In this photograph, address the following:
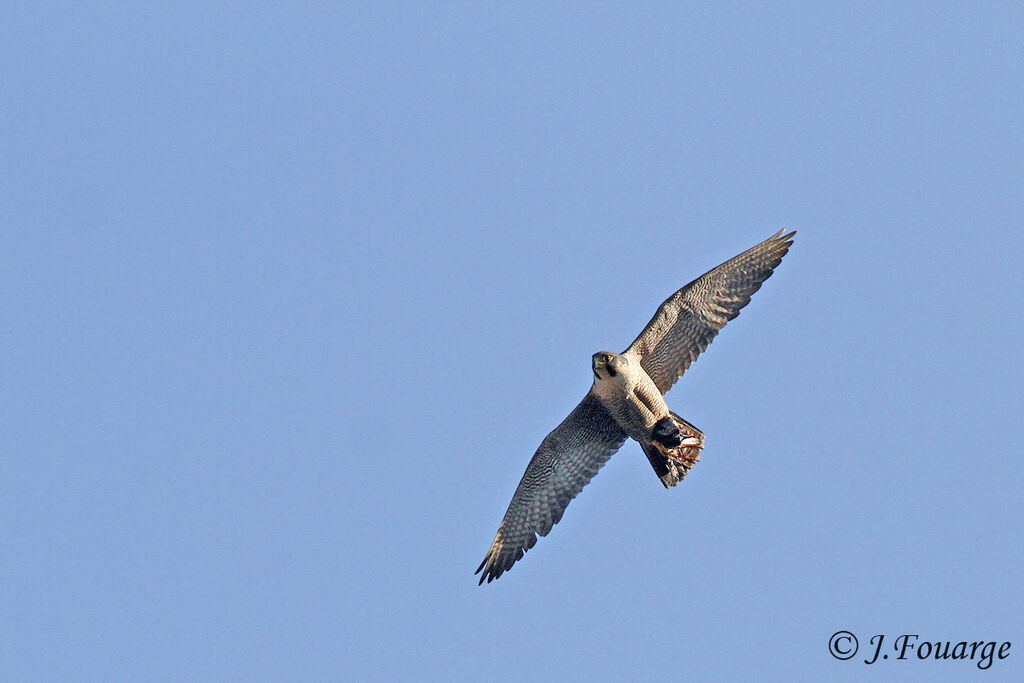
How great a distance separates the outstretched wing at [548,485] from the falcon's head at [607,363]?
1167 millimetres

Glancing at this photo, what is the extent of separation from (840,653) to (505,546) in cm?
454

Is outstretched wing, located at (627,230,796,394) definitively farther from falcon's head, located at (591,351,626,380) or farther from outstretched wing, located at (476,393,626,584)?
outstretched wing, located at (476,393,626,584)

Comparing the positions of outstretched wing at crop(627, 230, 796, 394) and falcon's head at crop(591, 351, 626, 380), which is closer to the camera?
falcon's head at crop(591, 351, 626, 380)

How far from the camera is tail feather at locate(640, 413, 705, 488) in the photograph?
666 inches

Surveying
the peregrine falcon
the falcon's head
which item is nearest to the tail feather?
the peregrine falcon

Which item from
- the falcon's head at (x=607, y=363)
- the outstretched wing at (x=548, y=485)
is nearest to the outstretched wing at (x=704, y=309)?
the falcon's head at (x=607, y=363)

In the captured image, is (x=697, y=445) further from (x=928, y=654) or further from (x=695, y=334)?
(x=928, y=654)

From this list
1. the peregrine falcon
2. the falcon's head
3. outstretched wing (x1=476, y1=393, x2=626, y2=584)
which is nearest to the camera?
the falcon's head

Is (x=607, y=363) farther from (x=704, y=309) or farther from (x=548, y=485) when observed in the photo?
(x=548, y=485)

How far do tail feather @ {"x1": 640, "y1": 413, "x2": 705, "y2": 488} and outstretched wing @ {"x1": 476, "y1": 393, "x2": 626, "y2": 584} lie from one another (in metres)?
0.62

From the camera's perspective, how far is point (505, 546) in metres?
17.9

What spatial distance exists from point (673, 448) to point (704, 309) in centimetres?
168

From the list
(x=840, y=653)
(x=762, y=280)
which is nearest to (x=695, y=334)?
(x=762, y=280)

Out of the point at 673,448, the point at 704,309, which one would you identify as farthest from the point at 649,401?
the point at 704,309
